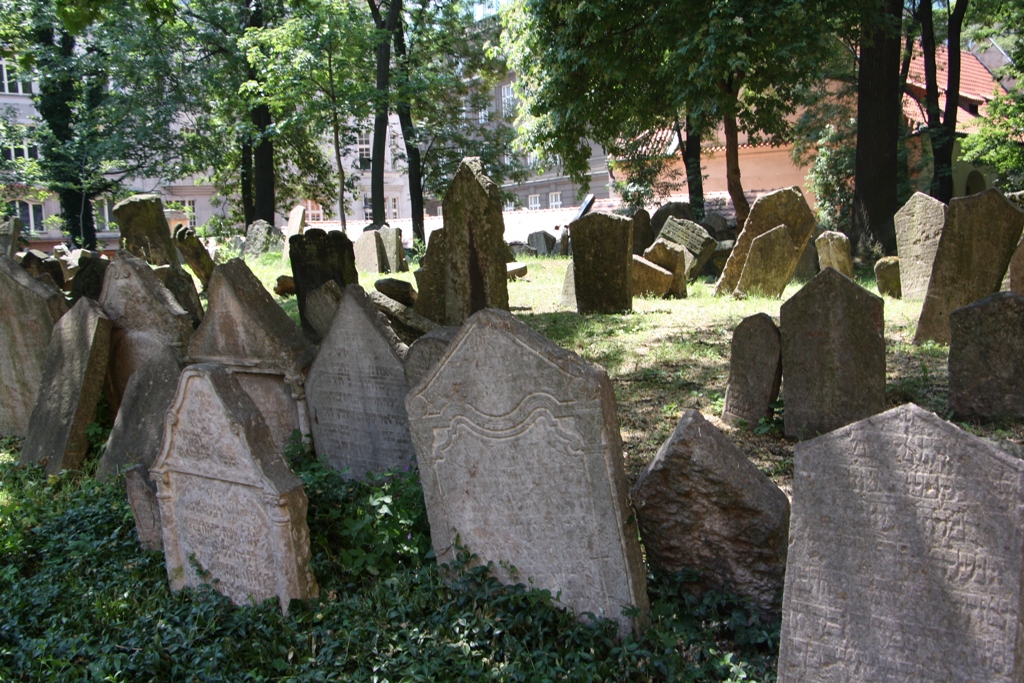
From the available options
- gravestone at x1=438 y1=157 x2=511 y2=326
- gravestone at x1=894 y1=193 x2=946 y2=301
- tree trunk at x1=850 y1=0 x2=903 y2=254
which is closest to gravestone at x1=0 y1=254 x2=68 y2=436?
gravestone at x1=438 y1=157 x2=511 y2=326

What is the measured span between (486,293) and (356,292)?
2.36 meters

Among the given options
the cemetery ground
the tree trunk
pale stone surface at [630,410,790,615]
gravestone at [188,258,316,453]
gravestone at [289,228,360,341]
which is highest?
the tree trunk

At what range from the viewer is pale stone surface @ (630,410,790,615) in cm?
357

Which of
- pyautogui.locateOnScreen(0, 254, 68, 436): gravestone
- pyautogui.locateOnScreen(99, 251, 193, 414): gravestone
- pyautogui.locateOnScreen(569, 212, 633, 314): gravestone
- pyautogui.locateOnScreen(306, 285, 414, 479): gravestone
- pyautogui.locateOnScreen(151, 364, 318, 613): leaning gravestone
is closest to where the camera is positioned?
pyautogui.locateOnScreen(151, 364, 318, 613): leaning gravestone

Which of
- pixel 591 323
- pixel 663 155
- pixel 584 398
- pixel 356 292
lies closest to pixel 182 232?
pixel 591 323

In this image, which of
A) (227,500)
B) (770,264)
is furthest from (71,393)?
(770,264)

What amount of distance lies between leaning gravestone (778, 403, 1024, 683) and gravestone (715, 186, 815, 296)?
913 cm

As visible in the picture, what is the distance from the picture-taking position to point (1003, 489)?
8.22 feet

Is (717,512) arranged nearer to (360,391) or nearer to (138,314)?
(360,391)

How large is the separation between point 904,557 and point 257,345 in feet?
14.3

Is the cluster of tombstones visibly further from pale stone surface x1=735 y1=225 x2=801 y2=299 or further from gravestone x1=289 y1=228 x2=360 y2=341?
pale stone surface x1=735 y1=225 x2=801 y2=299

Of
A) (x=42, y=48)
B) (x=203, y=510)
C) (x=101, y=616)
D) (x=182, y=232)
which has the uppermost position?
(x=42, y=48)

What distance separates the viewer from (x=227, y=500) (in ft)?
13.1

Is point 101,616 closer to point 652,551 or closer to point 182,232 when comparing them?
point 652,551
